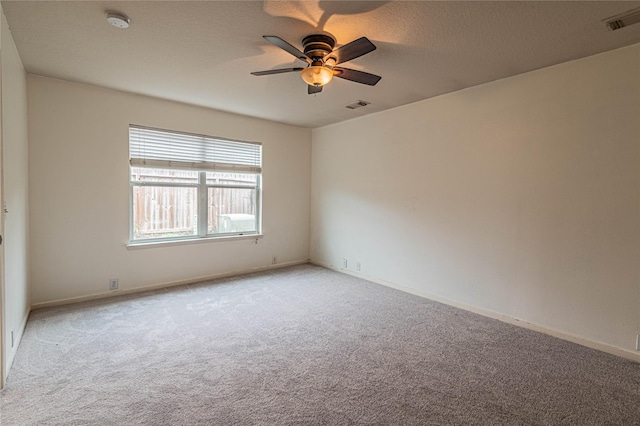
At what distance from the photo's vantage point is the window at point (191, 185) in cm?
413

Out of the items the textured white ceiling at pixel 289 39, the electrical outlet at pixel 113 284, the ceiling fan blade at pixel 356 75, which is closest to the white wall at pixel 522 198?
the textured white ceiling at pixel 289 39

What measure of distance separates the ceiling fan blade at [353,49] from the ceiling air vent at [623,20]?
167 cm

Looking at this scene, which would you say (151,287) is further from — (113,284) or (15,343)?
(15,343)

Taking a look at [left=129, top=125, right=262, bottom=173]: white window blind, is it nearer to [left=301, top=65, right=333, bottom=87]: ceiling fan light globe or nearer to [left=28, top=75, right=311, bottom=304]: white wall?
[left=28, top=75, right=311, bottom=304]: white wall

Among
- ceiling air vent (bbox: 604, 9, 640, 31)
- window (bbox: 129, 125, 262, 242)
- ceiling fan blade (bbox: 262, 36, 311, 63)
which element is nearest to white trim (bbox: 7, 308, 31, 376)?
window (bbox: 129, 125, 262, 242)

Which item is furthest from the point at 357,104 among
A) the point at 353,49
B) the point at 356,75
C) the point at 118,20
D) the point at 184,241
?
the point at 184,241

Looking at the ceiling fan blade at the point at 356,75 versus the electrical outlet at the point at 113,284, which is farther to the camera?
the electrical outlet at the point at 113,284

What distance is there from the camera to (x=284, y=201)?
5512 mm

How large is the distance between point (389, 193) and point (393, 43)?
2283 mm

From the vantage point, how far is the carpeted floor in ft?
6.18

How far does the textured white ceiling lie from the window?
0.87 m

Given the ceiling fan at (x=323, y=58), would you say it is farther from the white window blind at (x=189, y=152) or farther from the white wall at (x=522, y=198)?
the white window blind at (x=189, y=152)

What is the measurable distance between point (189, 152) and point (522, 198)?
4.20 m

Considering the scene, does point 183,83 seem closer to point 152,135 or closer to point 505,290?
point 152,135
